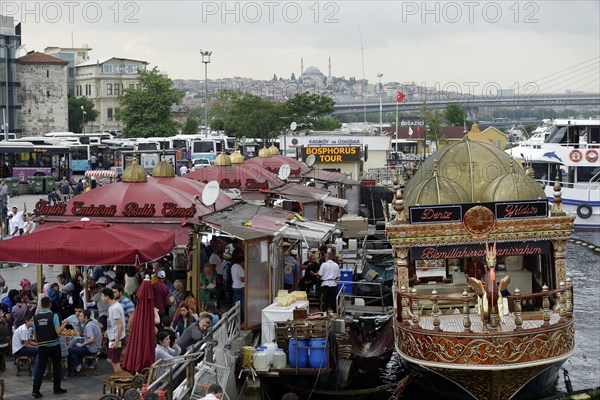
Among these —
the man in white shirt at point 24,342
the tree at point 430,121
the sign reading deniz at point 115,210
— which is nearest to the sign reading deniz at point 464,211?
the sign reading deniz at point 115,210

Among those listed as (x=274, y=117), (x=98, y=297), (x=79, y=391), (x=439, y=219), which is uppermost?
(x=274, y=117)

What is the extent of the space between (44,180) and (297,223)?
37365 millimetres

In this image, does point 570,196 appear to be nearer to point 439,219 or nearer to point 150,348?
point 439,219

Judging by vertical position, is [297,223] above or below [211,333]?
above

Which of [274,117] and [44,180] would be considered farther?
[274,117]

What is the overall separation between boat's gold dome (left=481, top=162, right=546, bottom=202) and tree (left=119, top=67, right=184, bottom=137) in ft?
256

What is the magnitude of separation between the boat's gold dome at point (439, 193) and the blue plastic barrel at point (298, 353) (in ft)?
12.8

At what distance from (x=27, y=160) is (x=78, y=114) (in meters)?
62.6

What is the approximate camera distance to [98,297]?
18.5 metres

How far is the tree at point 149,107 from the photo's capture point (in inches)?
3797

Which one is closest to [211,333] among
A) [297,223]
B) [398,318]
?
[398,318]

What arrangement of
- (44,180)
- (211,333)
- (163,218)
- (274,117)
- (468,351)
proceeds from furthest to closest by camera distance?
(274,117), (44,180), (163,218), (468,351), (211,333)

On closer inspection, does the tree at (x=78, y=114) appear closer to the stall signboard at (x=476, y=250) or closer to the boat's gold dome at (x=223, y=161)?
the boat's gold dome at (x=223, y=161)

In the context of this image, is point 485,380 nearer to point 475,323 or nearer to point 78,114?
point 475,323
